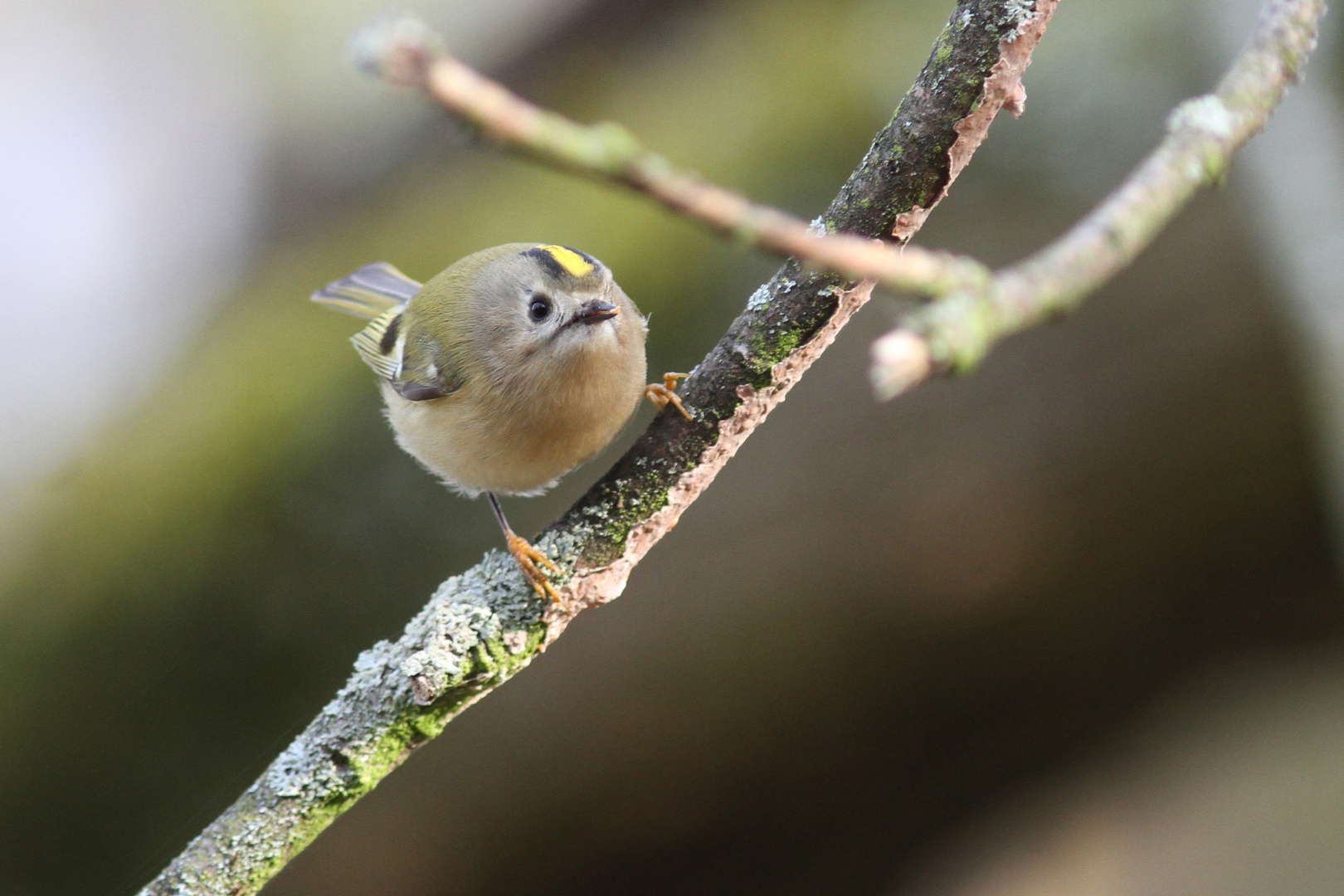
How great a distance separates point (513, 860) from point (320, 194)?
196cm

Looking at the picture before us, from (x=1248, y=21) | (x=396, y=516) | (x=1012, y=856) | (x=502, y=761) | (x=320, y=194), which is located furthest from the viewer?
(x=320, y=194)

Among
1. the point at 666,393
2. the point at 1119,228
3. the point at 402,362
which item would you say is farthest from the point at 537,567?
the point at 402,362

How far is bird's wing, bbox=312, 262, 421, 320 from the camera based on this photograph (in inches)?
91.8

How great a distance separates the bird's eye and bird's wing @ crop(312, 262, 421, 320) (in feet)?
2.17

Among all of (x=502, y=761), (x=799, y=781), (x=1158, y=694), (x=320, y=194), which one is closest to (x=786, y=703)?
(x=799, y=781)

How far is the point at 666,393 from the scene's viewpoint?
1.25m

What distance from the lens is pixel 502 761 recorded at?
2.30 meters

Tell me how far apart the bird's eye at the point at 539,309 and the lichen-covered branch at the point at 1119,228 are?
1282 mm

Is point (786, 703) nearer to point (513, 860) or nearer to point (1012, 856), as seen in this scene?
point (513, 860)

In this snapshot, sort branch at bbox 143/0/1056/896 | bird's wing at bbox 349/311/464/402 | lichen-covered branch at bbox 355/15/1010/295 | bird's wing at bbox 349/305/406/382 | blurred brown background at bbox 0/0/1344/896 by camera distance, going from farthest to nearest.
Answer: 1. blurred brown background at bbox 0/0/1344/896
2. bird's wing at bbox 349/305/406/382
3. bird's wing at bbox 349/311/464/402
4. branch at bbox 143/0/1056/896
5. lichen-covered branch at bbox 355/15/1010/295

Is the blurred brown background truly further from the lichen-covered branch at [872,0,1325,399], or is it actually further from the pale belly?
the lichen-covered branch at [872,0,1325,399]

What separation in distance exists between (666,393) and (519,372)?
1.72 feet

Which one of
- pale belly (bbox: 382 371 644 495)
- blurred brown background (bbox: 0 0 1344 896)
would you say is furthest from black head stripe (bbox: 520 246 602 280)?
blurred brown background (bbox: 0 0 1344 896)

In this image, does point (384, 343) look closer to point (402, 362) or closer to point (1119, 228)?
point (402, 362)
